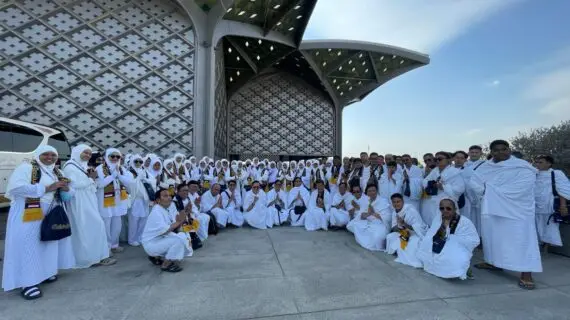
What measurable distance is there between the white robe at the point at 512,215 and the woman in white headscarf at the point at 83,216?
494 centimetres

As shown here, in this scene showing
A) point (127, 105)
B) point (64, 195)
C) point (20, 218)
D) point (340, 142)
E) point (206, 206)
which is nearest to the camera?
point (20, 218)

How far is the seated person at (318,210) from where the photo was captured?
6311 mm

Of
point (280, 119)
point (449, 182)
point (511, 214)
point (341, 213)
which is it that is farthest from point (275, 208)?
point (280, 119)

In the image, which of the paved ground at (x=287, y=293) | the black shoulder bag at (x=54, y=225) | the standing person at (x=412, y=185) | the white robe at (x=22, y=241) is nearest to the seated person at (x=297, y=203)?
the standing person at (x=412, y=185)

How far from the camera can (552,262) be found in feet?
13.8

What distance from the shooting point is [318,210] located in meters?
6.45

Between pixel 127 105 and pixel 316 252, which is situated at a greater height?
pixel 127 105

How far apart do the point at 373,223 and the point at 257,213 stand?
8.60 ft

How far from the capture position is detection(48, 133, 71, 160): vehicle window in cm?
727

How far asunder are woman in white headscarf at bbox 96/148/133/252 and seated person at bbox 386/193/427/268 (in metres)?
4.12

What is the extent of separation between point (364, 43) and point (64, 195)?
13.8 meters

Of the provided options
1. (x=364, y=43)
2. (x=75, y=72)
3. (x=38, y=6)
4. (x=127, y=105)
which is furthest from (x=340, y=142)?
(x=38, y=6)

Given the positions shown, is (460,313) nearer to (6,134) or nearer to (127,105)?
(6,134)

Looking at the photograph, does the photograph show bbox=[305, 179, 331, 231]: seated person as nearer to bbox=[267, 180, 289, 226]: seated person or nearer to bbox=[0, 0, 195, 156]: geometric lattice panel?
bbox=[267, 180, 289, 226]: seated person
